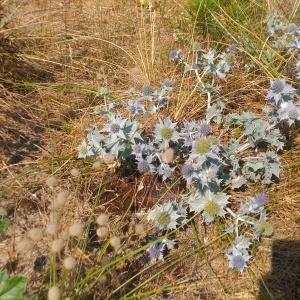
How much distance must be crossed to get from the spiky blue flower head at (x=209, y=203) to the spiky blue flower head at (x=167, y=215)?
54mm

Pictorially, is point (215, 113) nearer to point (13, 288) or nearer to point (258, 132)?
point (258, 132)

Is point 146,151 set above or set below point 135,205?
above

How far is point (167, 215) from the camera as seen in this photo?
159 cm

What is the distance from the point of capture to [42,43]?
2.60 m

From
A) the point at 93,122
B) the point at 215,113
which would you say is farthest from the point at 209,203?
the point at 93,122

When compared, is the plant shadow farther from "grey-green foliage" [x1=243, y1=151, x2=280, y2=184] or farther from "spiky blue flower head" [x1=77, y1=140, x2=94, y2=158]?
"spiky blue flower head" [x1=77, y1=140, x2=94, y2=158]

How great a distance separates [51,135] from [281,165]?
1061mm

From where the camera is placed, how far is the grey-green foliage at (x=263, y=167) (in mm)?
1747

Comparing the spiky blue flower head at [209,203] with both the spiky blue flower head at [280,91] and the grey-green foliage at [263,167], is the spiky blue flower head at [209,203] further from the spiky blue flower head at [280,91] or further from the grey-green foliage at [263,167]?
the spiky blue flower head at [280,91]

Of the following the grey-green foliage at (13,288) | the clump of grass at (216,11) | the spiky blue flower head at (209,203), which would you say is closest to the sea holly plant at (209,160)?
the spiky blue flower head at (209,203)

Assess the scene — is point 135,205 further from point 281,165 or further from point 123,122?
point 281,165

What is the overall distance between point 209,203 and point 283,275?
1.19ft

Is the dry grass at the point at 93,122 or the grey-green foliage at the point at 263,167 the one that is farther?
the grey-green foliage at the point at 263,167

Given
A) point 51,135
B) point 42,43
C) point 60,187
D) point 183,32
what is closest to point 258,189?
point 60,187
